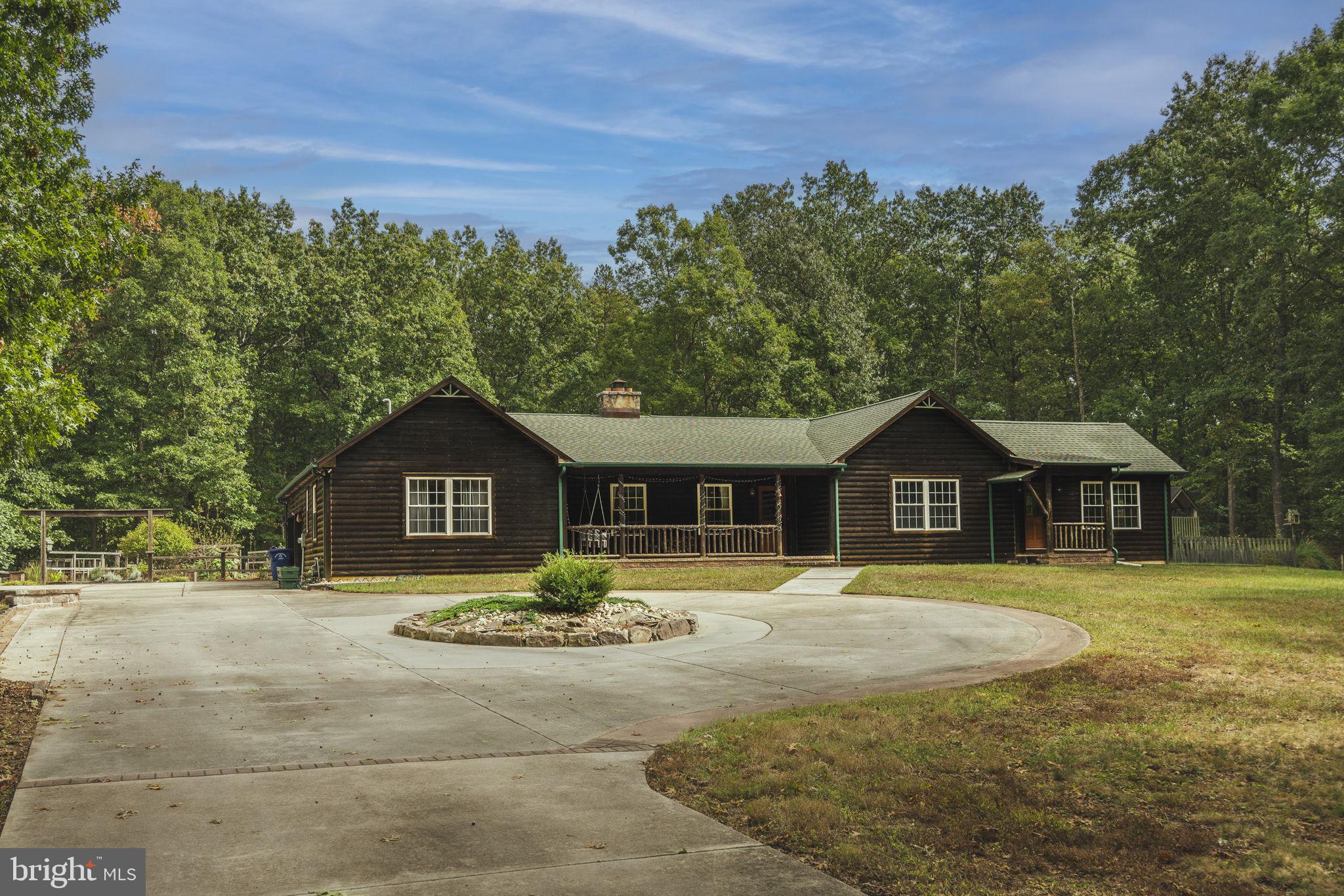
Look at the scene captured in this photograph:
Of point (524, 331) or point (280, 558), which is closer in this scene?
point (280, 558)

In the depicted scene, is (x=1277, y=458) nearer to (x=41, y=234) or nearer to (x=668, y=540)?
(x=668, y=540)

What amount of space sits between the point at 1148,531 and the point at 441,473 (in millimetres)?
22263

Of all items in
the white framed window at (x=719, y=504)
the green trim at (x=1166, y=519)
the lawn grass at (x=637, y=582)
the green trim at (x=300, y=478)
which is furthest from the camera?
the green trim at (x=1166, y=519)

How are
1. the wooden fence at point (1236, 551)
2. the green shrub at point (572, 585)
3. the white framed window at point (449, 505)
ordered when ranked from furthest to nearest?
1. the wooden fence at point (1236, 551)
2. the white framed window at point (449, 505)
3. the green shrub at point (572, 585)

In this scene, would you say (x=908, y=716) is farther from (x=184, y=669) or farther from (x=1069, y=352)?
(x=1069, y=352)

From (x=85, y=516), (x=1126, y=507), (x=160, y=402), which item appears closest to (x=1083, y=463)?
(x=1126, y=507)

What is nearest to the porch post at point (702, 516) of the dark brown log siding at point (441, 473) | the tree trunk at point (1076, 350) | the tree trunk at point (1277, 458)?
the dark brown log siding at point (441, 473)

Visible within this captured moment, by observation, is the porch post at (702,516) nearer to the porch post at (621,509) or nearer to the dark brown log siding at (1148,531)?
the porch post at (621,509)

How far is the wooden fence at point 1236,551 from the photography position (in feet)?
111

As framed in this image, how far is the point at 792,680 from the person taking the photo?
10859 millimetres

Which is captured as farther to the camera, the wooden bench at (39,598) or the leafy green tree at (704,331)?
the leafy green tree at (704,331)

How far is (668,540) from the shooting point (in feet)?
105

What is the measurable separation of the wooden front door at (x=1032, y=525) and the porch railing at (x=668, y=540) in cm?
793

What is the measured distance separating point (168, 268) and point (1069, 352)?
4344cm
